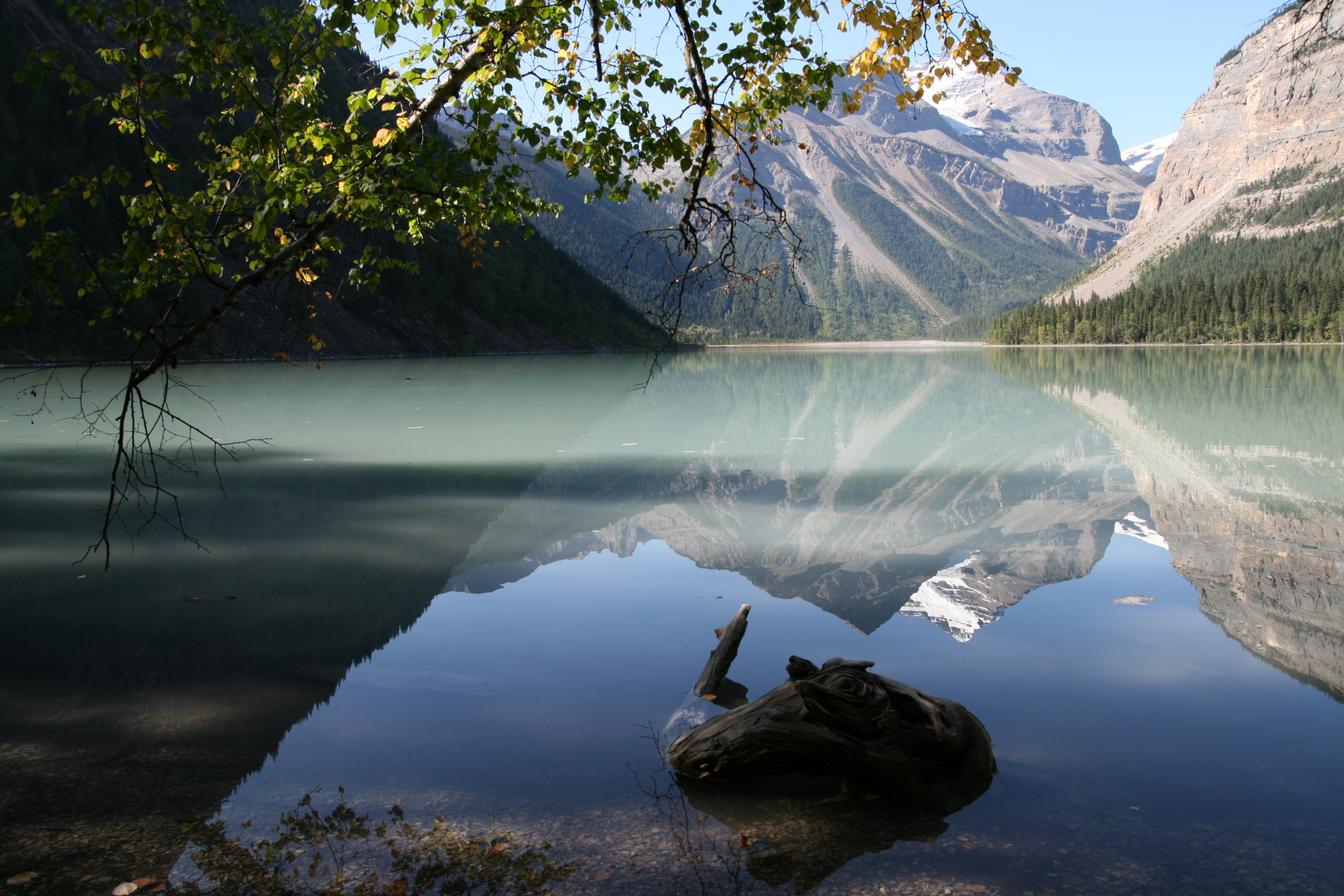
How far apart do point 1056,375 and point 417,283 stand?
7188 cm

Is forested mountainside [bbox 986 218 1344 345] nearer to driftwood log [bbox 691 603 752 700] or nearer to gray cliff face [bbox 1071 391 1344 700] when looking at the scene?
gray cliff face [bbox 1071 391 1344 700]

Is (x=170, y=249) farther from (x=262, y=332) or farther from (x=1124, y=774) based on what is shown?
(x=262, y=332)

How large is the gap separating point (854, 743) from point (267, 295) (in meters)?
44.6

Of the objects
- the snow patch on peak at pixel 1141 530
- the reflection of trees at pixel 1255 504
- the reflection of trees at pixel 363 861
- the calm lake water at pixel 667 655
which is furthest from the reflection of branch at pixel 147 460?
the snow patch on peak at pixel 1141 530

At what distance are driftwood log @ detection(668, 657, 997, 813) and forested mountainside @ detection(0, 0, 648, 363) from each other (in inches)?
1367

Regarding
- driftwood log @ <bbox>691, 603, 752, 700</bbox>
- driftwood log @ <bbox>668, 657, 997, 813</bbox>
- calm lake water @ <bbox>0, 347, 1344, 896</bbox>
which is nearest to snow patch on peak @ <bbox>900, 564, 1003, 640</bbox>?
calm lake water @ <bbox>0, 347, 1344, 896</bbox>

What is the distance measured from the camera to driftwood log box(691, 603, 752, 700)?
590 cm

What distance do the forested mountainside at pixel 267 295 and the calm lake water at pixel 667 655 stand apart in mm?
27660

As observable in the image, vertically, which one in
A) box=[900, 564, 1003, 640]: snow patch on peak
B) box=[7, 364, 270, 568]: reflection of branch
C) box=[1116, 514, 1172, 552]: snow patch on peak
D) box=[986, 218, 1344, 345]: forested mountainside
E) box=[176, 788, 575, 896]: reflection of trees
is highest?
box=[986, 218, 1344, 345]: forested mountainside

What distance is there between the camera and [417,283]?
316 ft

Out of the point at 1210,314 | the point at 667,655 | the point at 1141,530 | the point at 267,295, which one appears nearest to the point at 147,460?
the point at 667,655

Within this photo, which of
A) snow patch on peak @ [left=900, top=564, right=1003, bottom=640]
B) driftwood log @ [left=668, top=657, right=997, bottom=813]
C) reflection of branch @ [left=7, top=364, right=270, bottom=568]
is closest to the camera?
driftwood log @ [left=668, top=657, right=997, bottom=813]

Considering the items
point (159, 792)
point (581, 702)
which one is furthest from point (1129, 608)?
→ point (159, 792)

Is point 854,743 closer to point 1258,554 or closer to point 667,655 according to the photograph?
point 667,655
